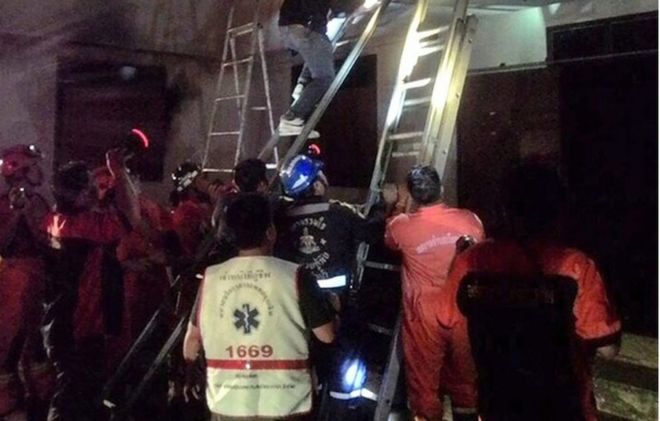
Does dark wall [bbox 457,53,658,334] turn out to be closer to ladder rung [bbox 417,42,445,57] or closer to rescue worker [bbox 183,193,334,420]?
ladder rung [bbox 417,42,445,57]

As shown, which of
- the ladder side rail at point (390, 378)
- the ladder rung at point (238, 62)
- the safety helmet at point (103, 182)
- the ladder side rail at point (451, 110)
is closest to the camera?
the ladder side rail at point (390, 378)

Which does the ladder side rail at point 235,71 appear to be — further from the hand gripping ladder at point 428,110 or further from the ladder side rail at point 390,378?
the ladder side rail at point 390,378

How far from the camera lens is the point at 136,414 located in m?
5.45

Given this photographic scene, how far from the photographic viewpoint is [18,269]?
193 inches

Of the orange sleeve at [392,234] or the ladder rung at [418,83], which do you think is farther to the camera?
the ladder rung at [418,83]

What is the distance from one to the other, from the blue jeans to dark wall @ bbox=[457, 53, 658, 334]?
1501 millimetres

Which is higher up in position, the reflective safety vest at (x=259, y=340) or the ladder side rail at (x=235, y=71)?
the ladder side rail at (x=235, y=71)

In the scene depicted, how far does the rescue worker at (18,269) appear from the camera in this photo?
4883 mm

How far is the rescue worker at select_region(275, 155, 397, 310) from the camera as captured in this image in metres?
4.40

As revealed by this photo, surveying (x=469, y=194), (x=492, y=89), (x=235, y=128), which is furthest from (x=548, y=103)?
(x=235, y=128)

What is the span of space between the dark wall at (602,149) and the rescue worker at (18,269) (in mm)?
3217

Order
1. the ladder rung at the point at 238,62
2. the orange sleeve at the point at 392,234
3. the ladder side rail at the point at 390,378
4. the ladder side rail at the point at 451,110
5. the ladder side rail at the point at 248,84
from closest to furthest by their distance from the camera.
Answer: the ladder side rail at the point at 390,378
the orange sleeve at the point at 392,234
the ladder side rail at the point at 451,110
the ladder side rail at the point at 248,84
the ladder rung at the point at 238,62

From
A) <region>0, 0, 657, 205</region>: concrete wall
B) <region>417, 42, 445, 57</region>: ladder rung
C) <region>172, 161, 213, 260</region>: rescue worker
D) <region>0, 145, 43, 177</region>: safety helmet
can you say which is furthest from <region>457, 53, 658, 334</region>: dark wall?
<region>0, 145, 43, 177</region>: safety helmet

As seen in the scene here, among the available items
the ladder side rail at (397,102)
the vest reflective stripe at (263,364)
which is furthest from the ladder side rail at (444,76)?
the vest reflective stripe at (263,364)
